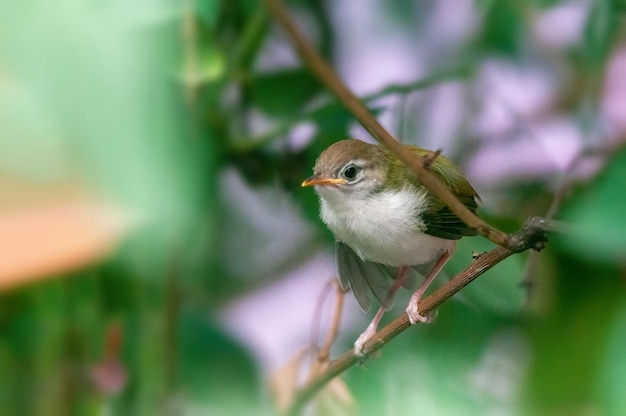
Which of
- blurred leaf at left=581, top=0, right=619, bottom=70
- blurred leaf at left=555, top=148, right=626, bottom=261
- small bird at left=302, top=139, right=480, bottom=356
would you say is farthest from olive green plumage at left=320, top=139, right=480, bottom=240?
blurred leaf at left=581, top=0, right=619, bottom=70

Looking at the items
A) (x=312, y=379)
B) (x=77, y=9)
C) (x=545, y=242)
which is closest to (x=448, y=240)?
(x=545, y=242)

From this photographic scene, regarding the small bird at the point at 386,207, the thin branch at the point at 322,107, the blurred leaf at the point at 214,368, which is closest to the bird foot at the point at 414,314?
the small bird at the point at 386,207

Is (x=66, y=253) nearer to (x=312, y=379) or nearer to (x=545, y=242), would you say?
(x=312, y=379)

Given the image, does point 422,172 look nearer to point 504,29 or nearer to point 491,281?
point 491,281

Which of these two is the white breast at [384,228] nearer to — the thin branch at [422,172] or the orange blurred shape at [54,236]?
the thin branch at [422,172]

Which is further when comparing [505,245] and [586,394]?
[586,394]

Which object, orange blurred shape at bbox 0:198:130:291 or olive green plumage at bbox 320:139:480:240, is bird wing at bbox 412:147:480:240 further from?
orange blurred shape at bbox 0:198:130:291
